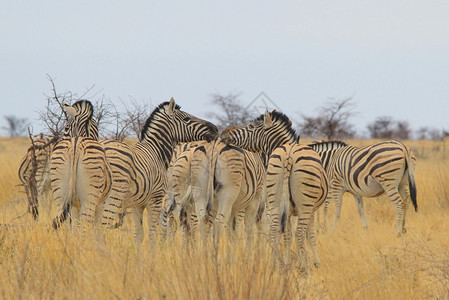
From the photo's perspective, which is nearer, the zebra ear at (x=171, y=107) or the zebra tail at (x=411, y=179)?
the zebra ear at (x=171, y=107)

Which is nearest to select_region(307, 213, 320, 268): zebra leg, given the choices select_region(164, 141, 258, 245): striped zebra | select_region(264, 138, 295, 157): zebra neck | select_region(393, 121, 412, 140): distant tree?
select_region(164, 141, 258, 245): striped zebra

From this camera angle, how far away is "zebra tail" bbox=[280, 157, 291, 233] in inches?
247

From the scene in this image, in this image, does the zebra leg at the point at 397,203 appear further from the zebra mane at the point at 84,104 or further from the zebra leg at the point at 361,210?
the zebra mane at the point at 84,104

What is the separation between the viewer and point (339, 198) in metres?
10.6

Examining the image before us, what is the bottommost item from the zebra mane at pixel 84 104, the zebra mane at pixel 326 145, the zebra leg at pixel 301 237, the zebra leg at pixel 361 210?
the zebra leg at pixel 301 237

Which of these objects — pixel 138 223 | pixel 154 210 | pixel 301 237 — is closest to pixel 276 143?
pixel 301 237

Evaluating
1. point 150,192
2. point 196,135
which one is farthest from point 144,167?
point 196,135

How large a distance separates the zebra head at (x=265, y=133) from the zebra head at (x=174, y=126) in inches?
13.0

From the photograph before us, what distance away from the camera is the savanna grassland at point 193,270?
13.0ft

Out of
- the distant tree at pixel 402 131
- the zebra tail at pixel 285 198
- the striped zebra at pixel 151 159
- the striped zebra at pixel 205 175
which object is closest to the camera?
the zebra tail at pixel 285 198

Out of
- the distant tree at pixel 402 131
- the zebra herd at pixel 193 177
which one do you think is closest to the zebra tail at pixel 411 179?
the zebra herd at pixel 193 177

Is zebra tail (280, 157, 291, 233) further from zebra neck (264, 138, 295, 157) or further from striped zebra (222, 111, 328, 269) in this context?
zebra neck (264, 138, 295, 157)

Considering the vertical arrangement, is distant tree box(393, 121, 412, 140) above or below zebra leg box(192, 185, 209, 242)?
above

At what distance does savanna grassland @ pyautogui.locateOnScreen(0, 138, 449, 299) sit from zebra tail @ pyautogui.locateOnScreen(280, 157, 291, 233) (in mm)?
626
